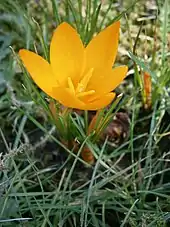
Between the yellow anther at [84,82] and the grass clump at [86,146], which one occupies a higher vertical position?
the yellow anther at [84,82]

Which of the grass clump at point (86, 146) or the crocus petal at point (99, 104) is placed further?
the grass clump at point (86, 146)

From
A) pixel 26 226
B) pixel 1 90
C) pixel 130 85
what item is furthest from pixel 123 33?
pixel 26 226

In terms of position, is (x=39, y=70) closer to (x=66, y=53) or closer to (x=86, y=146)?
(x=66, y=53)

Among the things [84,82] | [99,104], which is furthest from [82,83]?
[99,104]

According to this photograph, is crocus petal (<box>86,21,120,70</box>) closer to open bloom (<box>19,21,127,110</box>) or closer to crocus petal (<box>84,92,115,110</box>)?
open bloom (<box>19,21,127,110</box>)

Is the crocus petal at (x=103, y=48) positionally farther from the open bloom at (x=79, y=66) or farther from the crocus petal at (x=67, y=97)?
the crocus petal at (x=67, y=97)

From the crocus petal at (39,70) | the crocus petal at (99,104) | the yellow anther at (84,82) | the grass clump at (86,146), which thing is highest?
the crocus petal at (39,70)

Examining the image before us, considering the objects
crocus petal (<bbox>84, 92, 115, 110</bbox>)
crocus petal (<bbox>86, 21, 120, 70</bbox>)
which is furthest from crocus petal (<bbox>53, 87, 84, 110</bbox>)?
crocus petal (<bbox>86, 21, 120, 70</bbox>)

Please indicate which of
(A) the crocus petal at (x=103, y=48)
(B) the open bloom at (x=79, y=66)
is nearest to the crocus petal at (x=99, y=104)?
(B) the open bloom at (x=79, y=66)
